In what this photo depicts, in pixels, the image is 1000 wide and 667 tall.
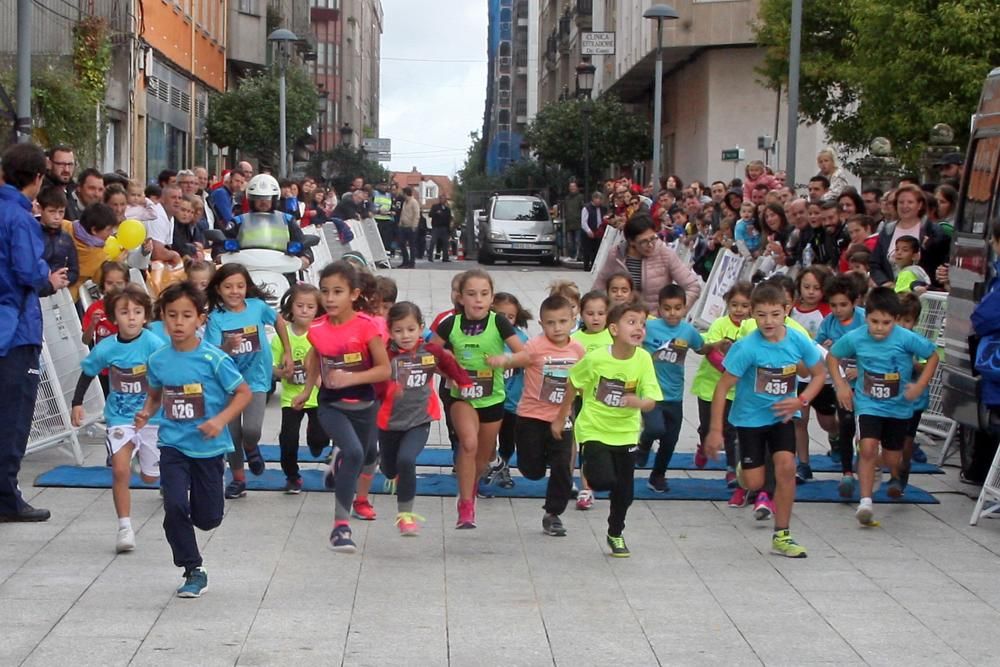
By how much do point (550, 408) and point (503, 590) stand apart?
65.1 inches

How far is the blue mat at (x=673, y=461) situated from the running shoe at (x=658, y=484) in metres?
0.96

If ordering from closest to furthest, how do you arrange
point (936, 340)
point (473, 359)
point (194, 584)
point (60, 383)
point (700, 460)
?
point (194, 584), point (473, 359), point (700, 460), point (60, 383), point (936, 340)

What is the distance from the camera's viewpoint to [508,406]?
34.1 feet

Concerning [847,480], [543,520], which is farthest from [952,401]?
[543,520]

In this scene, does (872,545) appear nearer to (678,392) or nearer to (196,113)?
(678,392)

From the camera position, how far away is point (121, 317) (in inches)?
361

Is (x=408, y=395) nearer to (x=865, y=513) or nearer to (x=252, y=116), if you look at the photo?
(x=865, y=513)

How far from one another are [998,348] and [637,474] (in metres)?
2.88

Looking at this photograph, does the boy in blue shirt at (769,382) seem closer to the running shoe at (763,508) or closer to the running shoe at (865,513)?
the running shoe at (763,508)

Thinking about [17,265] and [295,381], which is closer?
[17,265]

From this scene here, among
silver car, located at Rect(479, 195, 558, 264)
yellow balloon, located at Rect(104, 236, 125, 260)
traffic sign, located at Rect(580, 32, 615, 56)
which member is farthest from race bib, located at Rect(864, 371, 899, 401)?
silver car, located at Rect(479, 195, 558, 264)

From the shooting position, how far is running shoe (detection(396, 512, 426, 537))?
883 cm

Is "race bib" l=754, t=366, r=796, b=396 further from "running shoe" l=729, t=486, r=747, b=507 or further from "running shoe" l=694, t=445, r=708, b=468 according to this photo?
"running shoe" l=694, t=445, r=708, b=468

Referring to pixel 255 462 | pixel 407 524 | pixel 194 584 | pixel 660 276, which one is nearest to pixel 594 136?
pixel 660 276
